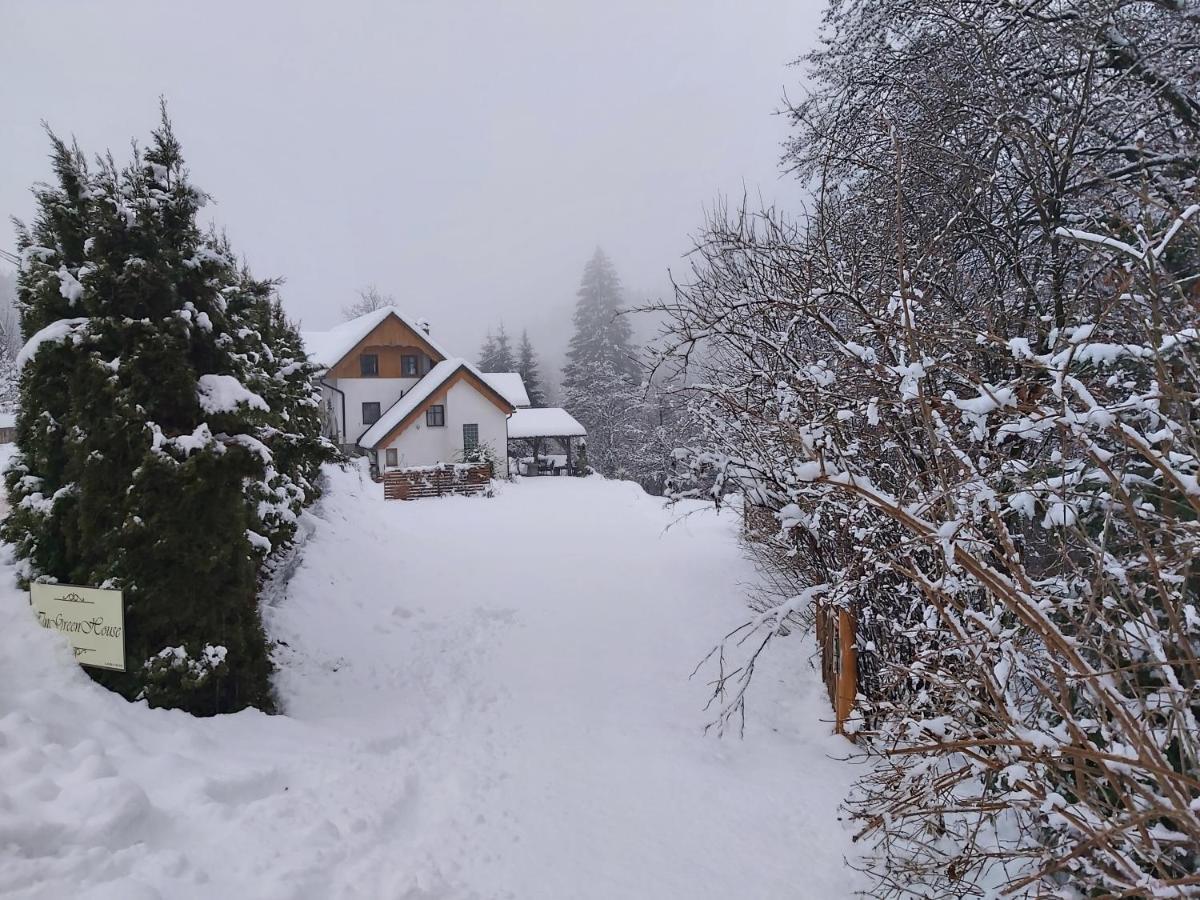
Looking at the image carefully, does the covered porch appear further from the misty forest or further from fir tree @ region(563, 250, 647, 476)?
the misty forest

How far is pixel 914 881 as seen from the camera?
118 inches

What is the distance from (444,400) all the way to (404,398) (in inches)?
75.0

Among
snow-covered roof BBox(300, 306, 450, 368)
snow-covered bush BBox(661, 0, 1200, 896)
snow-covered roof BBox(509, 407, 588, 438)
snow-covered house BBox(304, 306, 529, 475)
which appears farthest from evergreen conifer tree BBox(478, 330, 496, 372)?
snow-covered bush BBox(661, 0, 1200, 896)

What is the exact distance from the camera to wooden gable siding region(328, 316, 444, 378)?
79.5ft

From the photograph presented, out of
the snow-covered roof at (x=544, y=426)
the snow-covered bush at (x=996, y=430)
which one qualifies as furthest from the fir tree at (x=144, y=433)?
the snow-covered roof at (x=544, y=426)

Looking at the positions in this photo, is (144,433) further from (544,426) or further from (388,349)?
(544,426)

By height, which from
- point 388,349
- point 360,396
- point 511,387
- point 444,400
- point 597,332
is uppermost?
point 597,332

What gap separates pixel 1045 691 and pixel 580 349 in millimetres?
41436

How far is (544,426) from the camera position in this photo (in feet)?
86.8

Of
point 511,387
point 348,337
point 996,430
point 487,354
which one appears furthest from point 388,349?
point 996,430

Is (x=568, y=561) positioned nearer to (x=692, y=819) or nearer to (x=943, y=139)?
(x=692, y=819)

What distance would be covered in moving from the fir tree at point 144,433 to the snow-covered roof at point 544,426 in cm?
2160

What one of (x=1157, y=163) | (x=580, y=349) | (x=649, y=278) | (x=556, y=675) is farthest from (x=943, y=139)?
(x=649, y=278)

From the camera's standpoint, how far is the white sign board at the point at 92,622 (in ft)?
11.5
